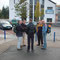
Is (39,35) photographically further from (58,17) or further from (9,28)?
(58,17)

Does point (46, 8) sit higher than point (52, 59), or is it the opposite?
point (46, 8)

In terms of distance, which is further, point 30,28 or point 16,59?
point 30,28

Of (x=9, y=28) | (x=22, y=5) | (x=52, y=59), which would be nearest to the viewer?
(x=52, y=59)

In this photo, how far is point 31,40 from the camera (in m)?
6.64

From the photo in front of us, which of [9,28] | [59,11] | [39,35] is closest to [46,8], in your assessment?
[59,11]

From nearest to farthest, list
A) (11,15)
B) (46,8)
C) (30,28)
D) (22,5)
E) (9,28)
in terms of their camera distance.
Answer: (30,28)
(22,5)
(9,28)
(46,8)
(11,15)

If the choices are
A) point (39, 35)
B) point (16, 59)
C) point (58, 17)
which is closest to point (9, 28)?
point (39, 35)

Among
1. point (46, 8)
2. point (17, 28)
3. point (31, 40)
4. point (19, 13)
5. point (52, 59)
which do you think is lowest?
point (52, 59)

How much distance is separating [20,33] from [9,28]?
13439 millimetres

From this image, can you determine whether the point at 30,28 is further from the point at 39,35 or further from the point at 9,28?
the point at 9,28

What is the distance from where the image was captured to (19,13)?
55.6ft

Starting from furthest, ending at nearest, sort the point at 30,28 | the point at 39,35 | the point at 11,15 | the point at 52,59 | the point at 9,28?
1. the point at 11,15
2. the point at 9,28
3. the point at 39,35
4. the point at 30,28
5. the point at 52,59

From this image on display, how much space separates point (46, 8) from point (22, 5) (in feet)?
91.0

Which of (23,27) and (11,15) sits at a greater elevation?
(11,15)
